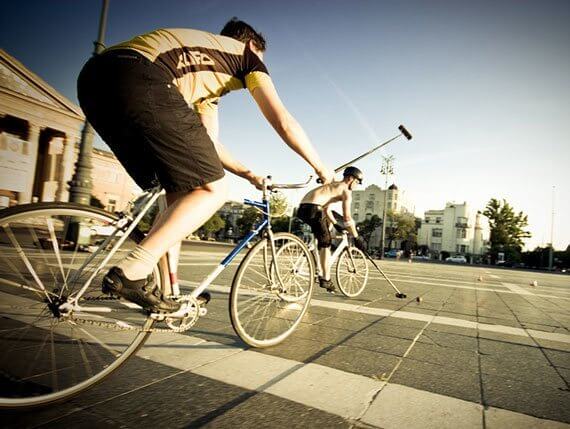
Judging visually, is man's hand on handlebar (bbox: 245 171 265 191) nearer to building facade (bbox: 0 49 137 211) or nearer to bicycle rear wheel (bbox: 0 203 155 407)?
bicycle rear wheel (bbox: 0 203 155 407)

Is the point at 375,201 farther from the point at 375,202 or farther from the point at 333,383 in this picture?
the point at 333,383

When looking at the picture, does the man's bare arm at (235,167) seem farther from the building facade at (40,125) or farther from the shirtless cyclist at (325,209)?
the building facade at (40,125)

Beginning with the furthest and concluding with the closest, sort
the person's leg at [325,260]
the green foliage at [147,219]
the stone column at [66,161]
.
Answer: the stone column at [66,161], the person's leg at [325,260], the green foliage at [147,219]

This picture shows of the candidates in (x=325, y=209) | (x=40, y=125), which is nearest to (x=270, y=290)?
(x=325, y=209)

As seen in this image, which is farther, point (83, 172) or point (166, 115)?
point (83, 172)

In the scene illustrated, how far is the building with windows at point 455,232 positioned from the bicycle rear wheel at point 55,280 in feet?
362

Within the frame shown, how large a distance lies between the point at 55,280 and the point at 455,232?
114 meters

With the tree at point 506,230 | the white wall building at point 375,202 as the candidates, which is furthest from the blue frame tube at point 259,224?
the white wall building at point 375,202

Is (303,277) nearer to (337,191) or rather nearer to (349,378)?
(349,378)

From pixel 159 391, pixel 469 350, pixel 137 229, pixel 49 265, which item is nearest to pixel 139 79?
pixel 137 229

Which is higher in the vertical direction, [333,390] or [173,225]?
[173,225]

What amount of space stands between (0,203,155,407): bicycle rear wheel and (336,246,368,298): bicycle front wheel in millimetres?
4128

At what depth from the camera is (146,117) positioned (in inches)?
64.2

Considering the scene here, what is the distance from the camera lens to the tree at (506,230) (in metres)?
71.3
